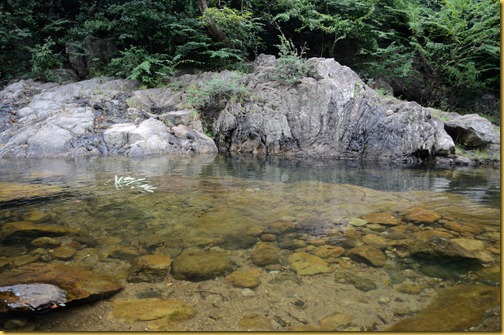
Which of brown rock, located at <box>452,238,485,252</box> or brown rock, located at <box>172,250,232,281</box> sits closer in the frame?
brown rock, located at <box>172,250,232,281</box>

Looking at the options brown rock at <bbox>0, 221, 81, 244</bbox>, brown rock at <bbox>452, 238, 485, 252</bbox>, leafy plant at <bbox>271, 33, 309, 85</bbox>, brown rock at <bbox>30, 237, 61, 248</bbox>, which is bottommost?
brown rock at <bbox>452, 238, 485, 252</bbox>

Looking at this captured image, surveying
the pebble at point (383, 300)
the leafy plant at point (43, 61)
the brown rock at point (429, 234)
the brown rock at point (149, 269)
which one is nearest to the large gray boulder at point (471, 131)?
the brown rock at point (429, 234)

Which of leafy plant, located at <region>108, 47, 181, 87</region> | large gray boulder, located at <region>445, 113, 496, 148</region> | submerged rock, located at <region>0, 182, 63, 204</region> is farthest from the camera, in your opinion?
leafy plant, located at <region>108, 47, 181, 87</region>

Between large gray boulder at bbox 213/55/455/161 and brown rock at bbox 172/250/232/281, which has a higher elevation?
large gray boulder at bbox 213/55/455/161

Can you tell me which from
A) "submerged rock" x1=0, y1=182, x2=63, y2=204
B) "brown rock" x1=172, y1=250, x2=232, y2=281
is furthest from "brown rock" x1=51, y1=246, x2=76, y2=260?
"submerged rock" x1=0, y1=182, x2=63, y2=204

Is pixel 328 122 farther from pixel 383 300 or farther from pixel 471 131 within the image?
pixel 383 300

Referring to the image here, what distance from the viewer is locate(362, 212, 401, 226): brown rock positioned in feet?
10.4

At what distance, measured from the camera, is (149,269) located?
221cm

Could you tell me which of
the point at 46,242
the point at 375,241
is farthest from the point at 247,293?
the point at 46,242

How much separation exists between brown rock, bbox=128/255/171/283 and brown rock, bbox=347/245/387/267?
4.62 ft

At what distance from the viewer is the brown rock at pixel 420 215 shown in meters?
3.26

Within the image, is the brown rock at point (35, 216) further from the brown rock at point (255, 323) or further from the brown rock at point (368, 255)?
the brown rock at point (368, 255)

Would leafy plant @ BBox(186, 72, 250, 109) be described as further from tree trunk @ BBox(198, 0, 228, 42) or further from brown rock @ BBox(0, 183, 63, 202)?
brown rock @ BBox(0, 183, 63, 202)

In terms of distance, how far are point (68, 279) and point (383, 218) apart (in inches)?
114
